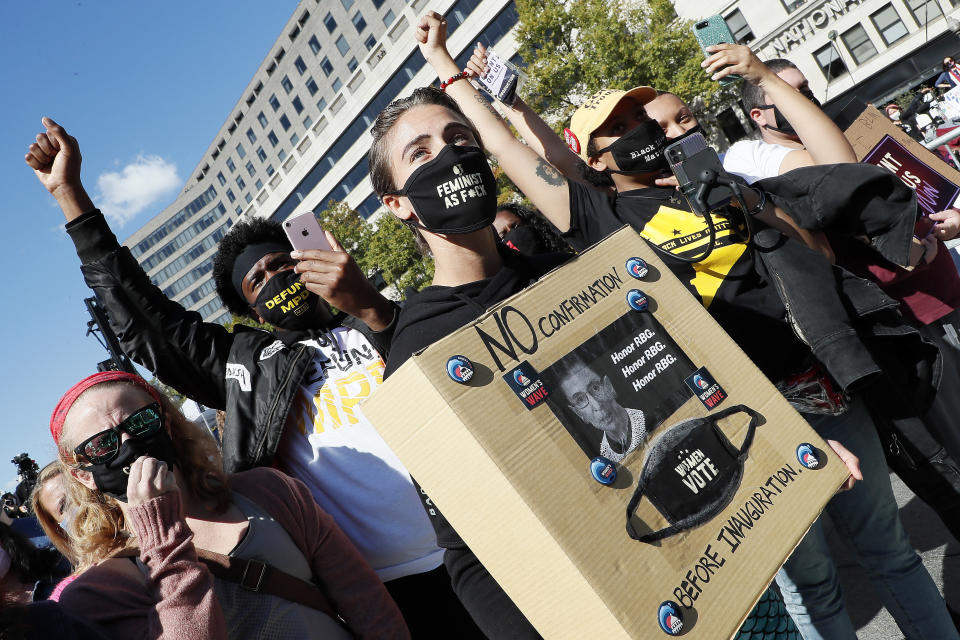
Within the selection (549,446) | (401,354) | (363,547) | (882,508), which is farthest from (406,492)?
(882,508)

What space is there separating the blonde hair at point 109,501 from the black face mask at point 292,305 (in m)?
0.71

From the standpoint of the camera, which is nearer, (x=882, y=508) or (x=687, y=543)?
(x=687, y=543)

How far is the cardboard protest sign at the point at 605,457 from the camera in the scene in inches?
42.5

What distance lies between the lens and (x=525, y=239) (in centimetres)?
424

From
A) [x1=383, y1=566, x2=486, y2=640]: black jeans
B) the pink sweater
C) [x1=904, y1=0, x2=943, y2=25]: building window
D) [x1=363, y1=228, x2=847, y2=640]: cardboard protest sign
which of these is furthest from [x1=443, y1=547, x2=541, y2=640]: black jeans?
[x1=904, y1=0, x2=943, y2=25]: building window

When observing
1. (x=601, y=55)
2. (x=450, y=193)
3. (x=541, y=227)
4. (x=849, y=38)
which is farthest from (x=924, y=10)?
(x=450, y=193)

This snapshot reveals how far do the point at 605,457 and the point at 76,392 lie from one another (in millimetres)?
1804

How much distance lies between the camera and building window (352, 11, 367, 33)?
38.7m

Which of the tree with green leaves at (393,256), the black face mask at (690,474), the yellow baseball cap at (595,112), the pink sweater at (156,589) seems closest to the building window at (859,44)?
the tree with green leaves at (393,256)

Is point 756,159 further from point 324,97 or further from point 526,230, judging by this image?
point 324,97

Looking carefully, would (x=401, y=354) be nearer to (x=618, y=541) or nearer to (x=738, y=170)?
(x=618, y=541)

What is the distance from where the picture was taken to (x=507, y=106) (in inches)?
107

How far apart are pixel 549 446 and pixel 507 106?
1976 mm

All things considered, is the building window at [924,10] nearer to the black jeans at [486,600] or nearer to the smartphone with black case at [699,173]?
the smartphone with black case at [699,173]
